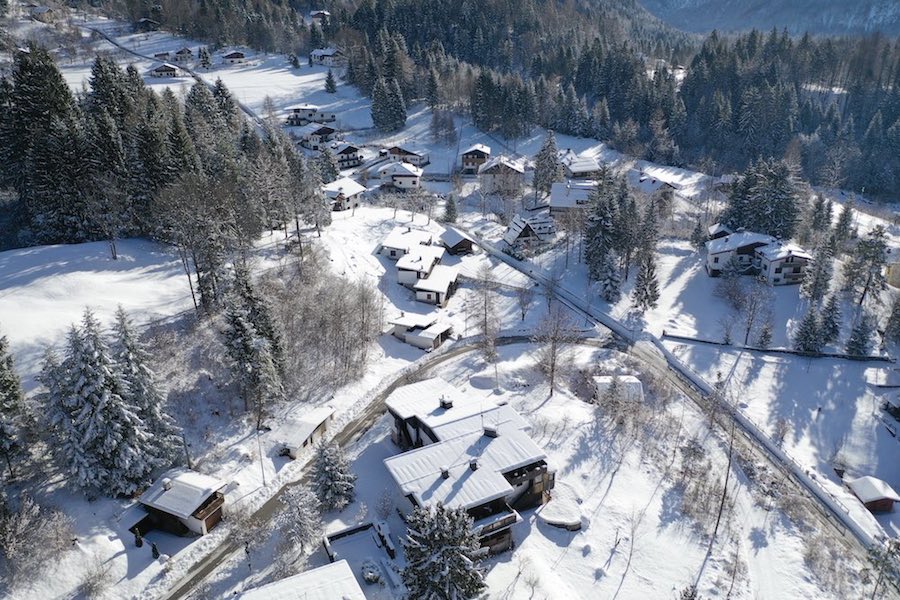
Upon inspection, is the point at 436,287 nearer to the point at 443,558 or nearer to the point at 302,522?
the point at 302,522

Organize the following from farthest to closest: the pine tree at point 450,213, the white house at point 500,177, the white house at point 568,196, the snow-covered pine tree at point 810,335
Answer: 1. the white house at point 500,177
2. the white house at point 568,196
3. the pine tree at point 450,213
4. the snow-covered pine tree at point 810,335

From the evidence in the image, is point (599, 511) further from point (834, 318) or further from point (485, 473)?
point (834, 318)

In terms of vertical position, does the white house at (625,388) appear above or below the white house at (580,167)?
below

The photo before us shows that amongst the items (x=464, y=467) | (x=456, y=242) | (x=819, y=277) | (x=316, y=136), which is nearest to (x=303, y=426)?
(x=464, y=467)

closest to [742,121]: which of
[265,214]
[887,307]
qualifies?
[887,307]

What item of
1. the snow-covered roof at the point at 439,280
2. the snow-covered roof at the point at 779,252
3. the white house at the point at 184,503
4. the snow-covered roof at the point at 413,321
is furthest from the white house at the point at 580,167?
the white house at the point at 184,503

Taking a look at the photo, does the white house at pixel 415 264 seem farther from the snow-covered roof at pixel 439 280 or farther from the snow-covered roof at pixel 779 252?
the snow-covered roof at pixel 779 252
